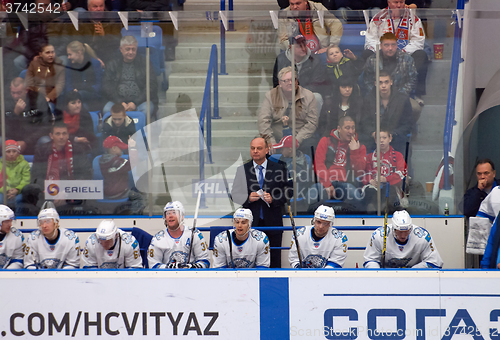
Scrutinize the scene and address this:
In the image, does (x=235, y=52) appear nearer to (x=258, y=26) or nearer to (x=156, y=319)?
(x=258, y=26)

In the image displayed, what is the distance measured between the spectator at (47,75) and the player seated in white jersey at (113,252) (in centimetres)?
179

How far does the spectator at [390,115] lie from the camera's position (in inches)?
241

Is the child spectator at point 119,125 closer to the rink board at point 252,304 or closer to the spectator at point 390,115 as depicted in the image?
the rink board at point 252,304

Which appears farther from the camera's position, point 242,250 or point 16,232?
point 16,232

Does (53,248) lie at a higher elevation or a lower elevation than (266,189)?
lower

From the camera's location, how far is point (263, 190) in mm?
6070

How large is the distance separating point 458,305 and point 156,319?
2.26 m

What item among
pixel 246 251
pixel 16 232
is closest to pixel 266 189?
pixel 246 251

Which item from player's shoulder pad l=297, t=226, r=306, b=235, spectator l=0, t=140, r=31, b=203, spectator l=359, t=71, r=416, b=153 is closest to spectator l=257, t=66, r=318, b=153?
spectator l=359, t=71, r=416, b=153

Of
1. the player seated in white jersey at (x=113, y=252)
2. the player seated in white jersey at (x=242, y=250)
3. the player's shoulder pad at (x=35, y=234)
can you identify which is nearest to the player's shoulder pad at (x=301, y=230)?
the player seated in white jersey at (x=242, y=250)

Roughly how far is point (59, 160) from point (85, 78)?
0.95 m

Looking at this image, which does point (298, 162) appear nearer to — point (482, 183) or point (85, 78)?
point (482, 183)

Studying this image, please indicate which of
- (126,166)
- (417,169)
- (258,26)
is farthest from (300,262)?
(258,26)

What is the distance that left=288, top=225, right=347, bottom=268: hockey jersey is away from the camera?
530cm
